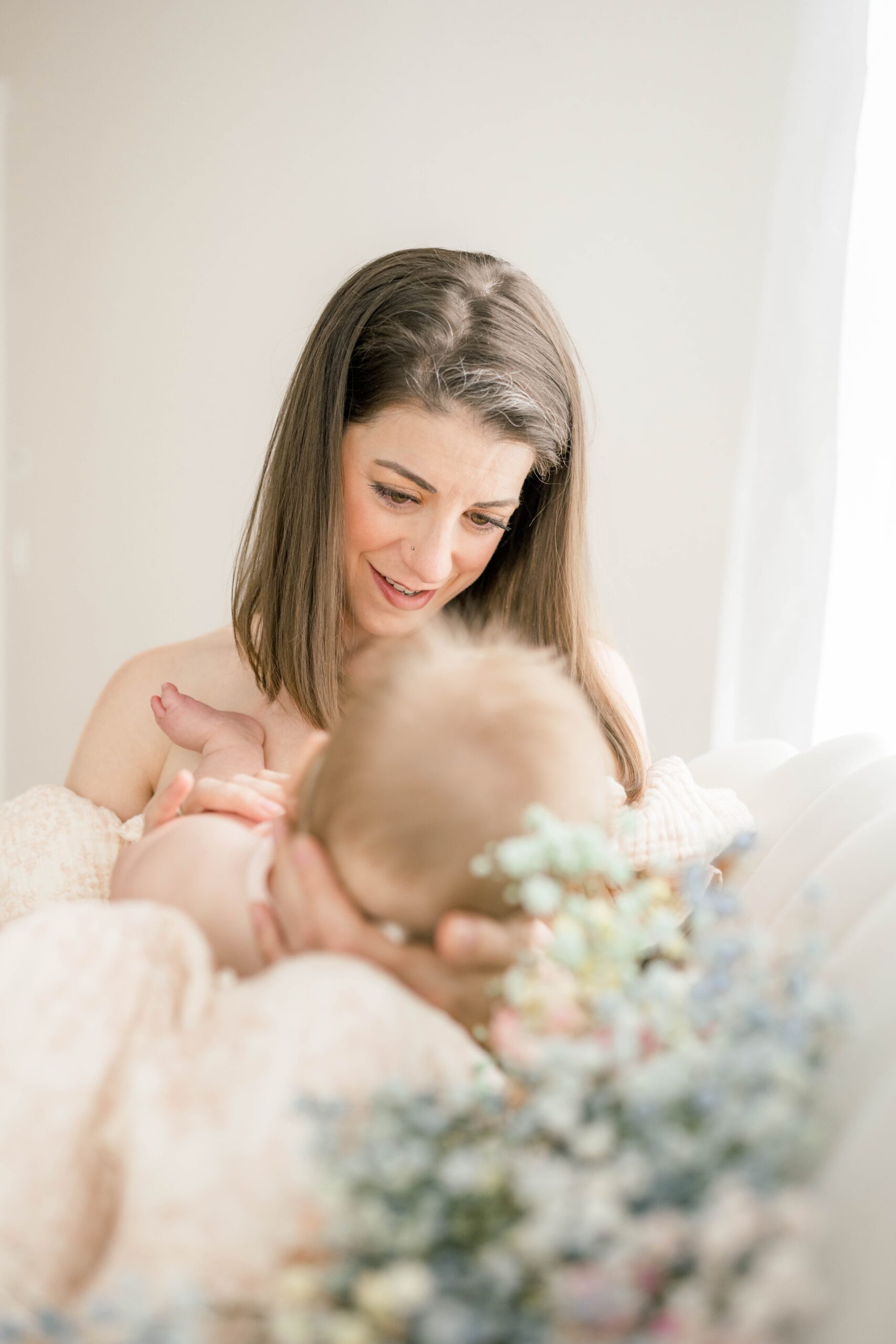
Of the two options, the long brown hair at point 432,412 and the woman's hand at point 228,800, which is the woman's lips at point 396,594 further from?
the woman's hand at point 228,800

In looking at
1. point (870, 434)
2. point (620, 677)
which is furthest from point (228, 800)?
point (870, 434)

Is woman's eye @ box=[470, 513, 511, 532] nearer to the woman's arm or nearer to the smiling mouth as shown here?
the smiling mouth

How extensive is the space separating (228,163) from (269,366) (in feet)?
1.83

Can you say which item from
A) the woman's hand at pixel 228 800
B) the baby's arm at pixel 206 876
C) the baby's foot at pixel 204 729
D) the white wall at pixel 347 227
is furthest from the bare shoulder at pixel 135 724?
the white wall at pixel 347 227

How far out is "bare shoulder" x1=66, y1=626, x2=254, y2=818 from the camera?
1.85 m

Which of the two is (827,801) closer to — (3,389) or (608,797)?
(608,797)

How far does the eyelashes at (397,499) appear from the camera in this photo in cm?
171

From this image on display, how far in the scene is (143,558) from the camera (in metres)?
3.40

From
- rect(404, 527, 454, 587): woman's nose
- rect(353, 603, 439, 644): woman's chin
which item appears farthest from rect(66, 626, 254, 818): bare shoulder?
rect(404, 527, 454, 587): woman's nose

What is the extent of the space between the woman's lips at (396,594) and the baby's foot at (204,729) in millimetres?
304

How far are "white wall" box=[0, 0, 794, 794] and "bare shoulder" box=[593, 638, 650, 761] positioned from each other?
1.01 meters

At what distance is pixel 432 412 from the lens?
5.41ft

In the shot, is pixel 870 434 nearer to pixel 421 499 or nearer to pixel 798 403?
pixel 798 403

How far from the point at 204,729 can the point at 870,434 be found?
1326mm
